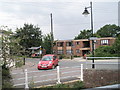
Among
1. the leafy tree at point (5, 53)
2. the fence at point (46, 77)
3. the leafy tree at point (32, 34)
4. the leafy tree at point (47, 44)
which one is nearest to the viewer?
the leafy tree at point (5, 53)

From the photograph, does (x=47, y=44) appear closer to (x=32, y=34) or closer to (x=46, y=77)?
(x=32, y=34)

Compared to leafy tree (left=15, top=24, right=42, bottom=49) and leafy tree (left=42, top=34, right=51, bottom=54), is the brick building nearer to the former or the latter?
leafy tree (left=15, top=24, right=42, bottom=49)

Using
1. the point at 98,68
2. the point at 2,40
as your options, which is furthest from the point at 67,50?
the point at 2,40

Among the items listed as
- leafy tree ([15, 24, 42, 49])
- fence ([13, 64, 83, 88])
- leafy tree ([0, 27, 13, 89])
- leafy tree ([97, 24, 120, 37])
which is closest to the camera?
leafy tree ([0, 27, 13, 89])

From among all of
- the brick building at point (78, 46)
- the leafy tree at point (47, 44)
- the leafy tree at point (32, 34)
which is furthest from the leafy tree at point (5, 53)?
the brick building at point (78, 46)

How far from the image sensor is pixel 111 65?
8305 millimetres

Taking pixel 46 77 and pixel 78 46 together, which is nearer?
pixel 46 77

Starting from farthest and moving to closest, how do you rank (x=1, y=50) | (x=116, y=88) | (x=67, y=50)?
(x=67, y=50)
(x=1, y=50)
(x=116, y=88)

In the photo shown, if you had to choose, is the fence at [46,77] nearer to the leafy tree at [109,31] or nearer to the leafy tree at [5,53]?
the leafy tree at [5,53]

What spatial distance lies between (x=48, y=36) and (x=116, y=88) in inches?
1320

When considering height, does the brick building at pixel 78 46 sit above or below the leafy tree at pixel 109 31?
below

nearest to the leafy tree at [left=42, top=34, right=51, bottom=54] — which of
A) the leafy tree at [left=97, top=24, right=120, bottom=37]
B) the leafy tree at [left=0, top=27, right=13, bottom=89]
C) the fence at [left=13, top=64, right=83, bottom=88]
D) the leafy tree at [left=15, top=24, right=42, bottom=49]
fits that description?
the leafy tree at [left=15, top=24, right=42, bottom=49]

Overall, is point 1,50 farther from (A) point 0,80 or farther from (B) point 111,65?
(B) point 111,65

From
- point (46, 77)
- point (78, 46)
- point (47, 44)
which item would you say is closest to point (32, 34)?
point (47, 44)
